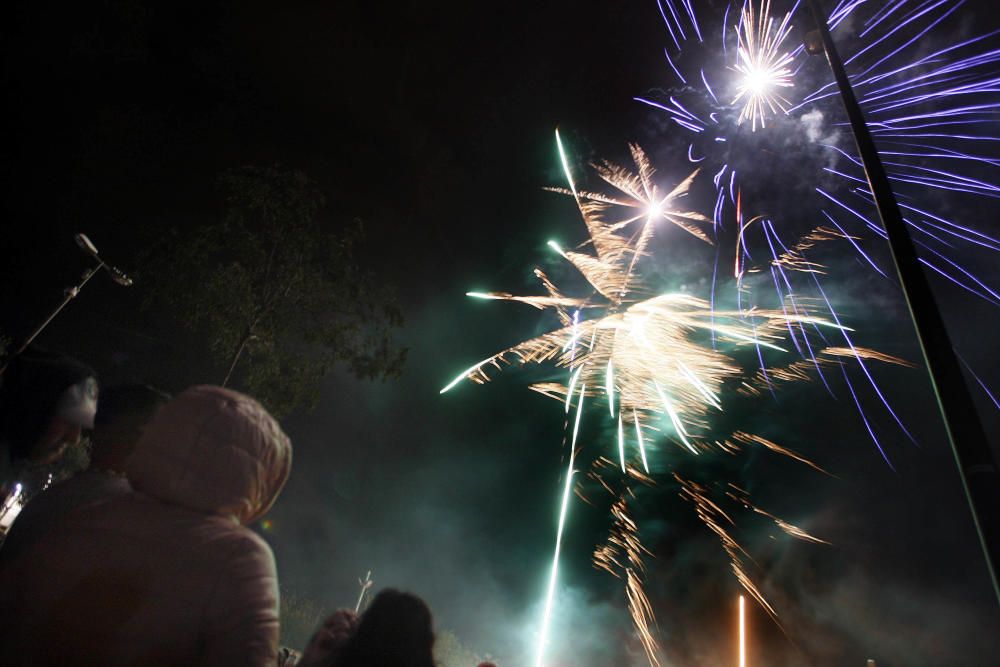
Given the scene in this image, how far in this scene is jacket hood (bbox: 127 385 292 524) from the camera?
71.6 inches

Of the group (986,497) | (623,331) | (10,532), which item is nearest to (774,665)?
(623,331)

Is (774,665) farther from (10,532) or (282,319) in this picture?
(10,532)

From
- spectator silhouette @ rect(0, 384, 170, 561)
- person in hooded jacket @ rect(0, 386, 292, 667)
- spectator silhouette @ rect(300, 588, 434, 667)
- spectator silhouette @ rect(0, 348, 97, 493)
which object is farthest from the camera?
spectator silhouette @ rect(0, 348, 97, 493)

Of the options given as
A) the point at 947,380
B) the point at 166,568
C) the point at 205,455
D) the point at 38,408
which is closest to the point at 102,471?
the point at 38,408

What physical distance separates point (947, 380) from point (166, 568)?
3343 millimetres

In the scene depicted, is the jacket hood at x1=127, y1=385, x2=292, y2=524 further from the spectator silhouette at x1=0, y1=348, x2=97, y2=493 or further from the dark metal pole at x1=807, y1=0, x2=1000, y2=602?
the dark metal pole at x1=807, y1=0, x2=1000, y2=602

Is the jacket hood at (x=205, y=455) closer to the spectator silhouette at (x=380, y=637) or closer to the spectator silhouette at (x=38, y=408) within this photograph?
the spectator silhouette at (x=380, y=637)

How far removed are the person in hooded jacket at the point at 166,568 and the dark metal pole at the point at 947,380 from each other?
286 centimetres

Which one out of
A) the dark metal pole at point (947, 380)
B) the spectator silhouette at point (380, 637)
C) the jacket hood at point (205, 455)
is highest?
the dark metal pole at point (947, 380)

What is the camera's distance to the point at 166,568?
1634 mm

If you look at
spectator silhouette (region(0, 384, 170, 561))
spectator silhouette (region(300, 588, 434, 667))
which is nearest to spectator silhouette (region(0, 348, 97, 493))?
spectator silhouette (region(0, 384, 170, 561))

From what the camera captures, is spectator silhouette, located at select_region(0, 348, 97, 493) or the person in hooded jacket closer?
the person in hooded jacket

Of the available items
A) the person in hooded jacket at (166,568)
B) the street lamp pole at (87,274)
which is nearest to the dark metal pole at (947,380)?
the person in hooded jacket at (166,568)

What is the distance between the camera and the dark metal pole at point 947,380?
2262mm
